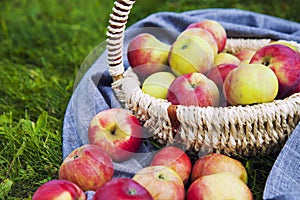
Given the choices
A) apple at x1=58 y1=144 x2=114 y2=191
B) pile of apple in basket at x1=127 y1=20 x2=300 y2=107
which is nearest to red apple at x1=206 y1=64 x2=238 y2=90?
pile of apple in basket at x1=127 y1=20 x2=300 y2=107

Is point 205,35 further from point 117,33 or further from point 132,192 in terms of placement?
point 132,192

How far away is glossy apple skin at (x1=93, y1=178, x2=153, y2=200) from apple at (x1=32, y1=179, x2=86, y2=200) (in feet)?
0.32

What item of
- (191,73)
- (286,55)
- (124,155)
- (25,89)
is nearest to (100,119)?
(124,155)

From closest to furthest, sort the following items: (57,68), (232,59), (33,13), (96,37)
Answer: (232,59) → (57,68) → (96,37) → (33,13)

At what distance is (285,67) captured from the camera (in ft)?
5.73

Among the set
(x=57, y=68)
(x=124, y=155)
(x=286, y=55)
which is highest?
(x=286, y=55)

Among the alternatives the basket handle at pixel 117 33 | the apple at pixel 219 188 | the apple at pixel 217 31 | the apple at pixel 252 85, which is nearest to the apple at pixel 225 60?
the apple at pixel 217 31

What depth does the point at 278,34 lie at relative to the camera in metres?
2.35

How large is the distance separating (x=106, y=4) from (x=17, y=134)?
167cm

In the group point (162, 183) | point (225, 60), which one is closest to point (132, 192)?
point (162, 183)

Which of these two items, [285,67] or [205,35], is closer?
[285,67]

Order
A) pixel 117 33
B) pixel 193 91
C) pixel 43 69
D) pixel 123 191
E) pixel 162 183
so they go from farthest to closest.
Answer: pixel 43 69
pixel 117 33
pixel 193 91
pixel 162 183
pixel 123 191

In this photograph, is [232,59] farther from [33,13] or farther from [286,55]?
[33,13]

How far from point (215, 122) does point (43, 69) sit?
149cm
